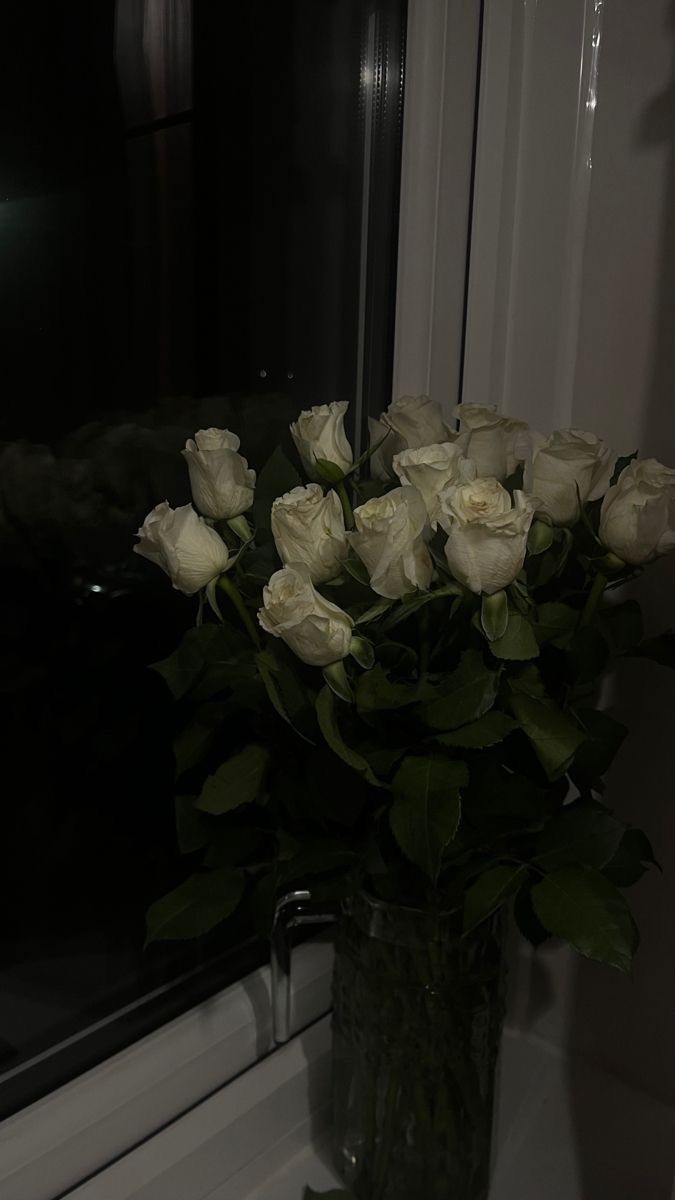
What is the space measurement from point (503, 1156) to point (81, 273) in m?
0.85

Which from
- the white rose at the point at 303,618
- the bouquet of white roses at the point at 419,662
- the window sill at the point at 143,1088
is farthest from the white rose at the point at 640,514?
the window sill at the point at 143,1088

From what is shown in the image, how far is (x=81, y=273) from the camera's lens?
720 millimetres

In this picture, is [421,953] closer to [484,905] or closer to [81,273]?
[484,905]

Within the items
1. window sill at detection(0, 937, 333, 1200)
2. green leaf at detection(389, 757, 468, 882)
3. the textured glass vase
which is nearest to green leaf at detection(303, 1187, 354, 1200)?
the textured glass vase

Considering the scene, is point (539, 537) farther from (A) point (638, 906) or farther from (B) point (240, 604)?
(A) point (638, 906)

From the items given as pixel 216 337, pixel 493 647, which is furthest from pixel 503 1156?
pixel 216 337

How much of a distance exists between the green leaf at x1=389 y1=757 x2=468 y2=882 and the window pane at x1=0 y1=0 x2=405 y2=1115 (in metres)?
0.28

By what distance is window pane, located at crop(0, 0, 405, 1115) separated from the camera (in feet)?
2.30

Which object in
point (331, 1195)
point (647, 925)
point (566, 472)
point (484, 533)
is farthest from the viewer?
point (647, 925)

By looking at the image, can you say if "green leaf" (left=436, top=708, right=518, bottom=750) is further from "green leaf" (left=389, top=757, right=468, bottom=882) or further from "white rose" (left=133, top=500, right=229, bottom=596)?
"white rose" (left=133, top=500, right=229, bottom=596)

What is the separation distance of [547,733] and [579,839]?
105mm

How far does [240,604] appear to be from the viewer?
71 centimetres

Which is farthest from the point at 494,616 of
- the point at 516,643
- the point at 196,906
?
the point at 196,906

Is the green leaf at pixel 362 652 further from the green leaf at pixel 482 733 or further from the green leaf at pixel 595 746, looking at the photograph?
the green leaf at pixel 595 746
